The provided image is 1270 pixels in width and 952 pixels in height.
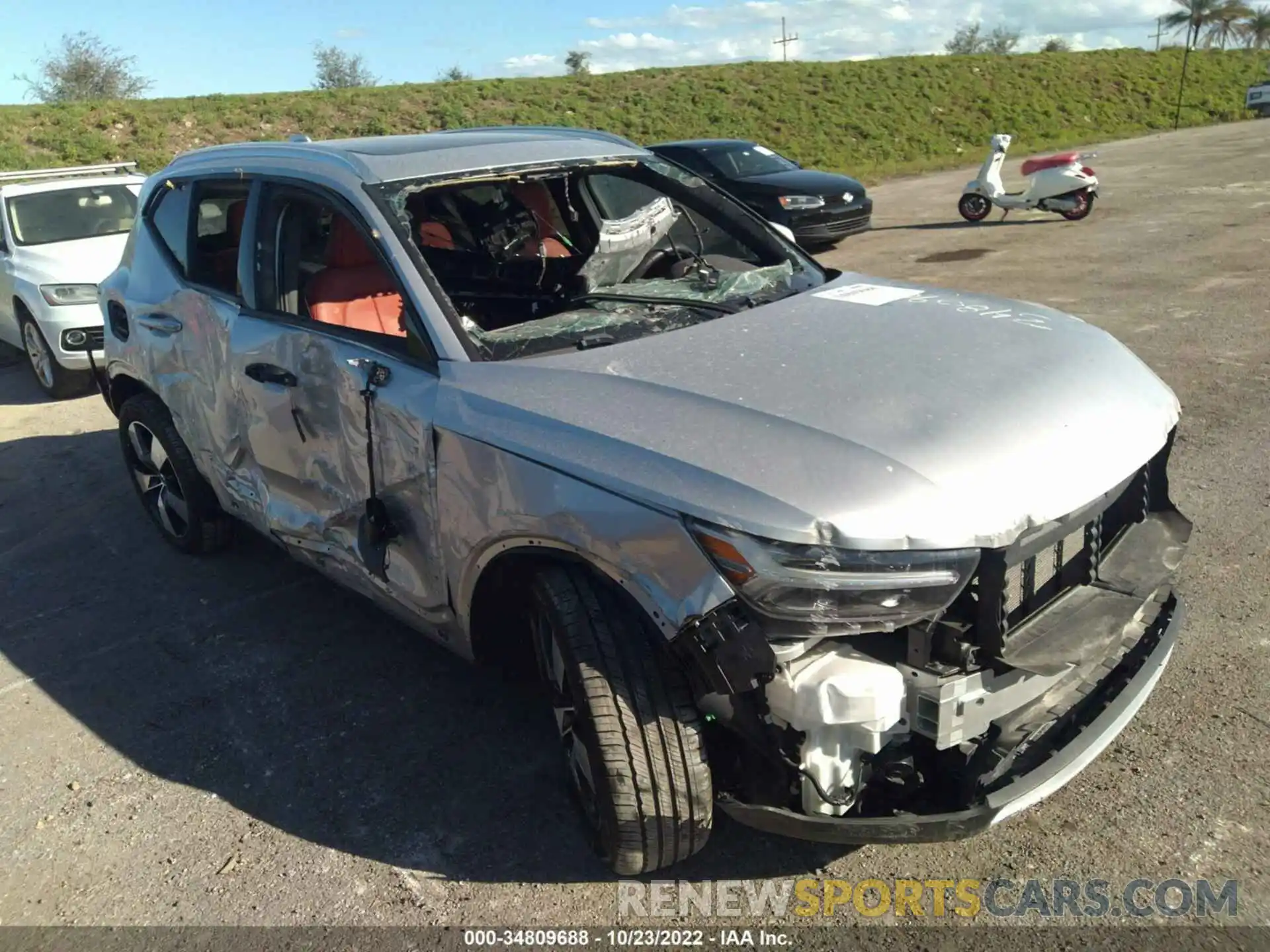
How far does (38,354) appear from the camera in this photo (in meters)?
8.59

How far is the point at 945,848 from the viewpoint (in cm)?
273

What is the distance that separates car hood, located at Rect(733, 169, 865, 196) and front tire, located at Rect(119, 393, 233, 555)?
378 inches

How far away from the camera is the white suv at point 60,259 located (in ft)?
27.0

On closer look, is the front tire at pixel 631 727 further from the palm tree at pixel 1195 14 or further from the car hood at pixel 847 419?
the palm tree at pixel 1195 14

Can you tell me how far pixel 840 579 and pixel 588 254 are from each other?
2495 millimetres

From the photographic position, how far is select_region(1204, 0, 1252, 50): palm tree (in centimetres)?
5388

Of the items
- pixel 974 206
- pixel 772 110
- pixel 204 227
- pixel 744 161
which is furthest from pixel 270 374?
pixel 772 110

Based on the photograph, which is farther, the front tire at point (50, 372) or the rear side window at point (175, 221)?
the front tire at point (50, 372)

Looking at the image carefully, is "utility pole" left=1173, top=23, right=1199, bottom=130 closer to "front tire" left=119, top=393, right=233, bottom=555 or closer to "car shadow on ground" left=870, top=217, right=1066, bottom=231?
"car shadow on ground" left=870, top=217, right=1066, bottom=231

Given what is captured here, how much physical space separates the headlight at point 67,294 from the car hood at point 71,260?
55mm

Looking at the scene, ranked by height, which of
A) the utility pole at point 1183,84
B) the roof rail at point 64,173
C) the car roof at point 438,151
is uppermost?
the car roof at point 438,151

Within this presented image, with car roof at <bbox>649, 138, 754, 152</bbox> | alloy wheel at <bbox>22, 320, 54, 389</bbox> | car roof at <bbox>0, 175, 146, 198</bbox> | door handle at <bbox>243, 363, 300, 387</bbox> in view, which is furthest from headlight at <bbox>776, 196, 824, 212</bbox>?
door handle at <bbox>243, 363, 300, 387</bbox>

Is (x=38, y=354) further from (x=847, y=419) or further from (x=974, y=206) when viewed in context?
(x=974, y=206)

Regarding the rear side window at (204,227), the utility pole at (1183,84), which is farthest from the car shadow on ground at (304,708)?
the utility pole at (1183,84)
